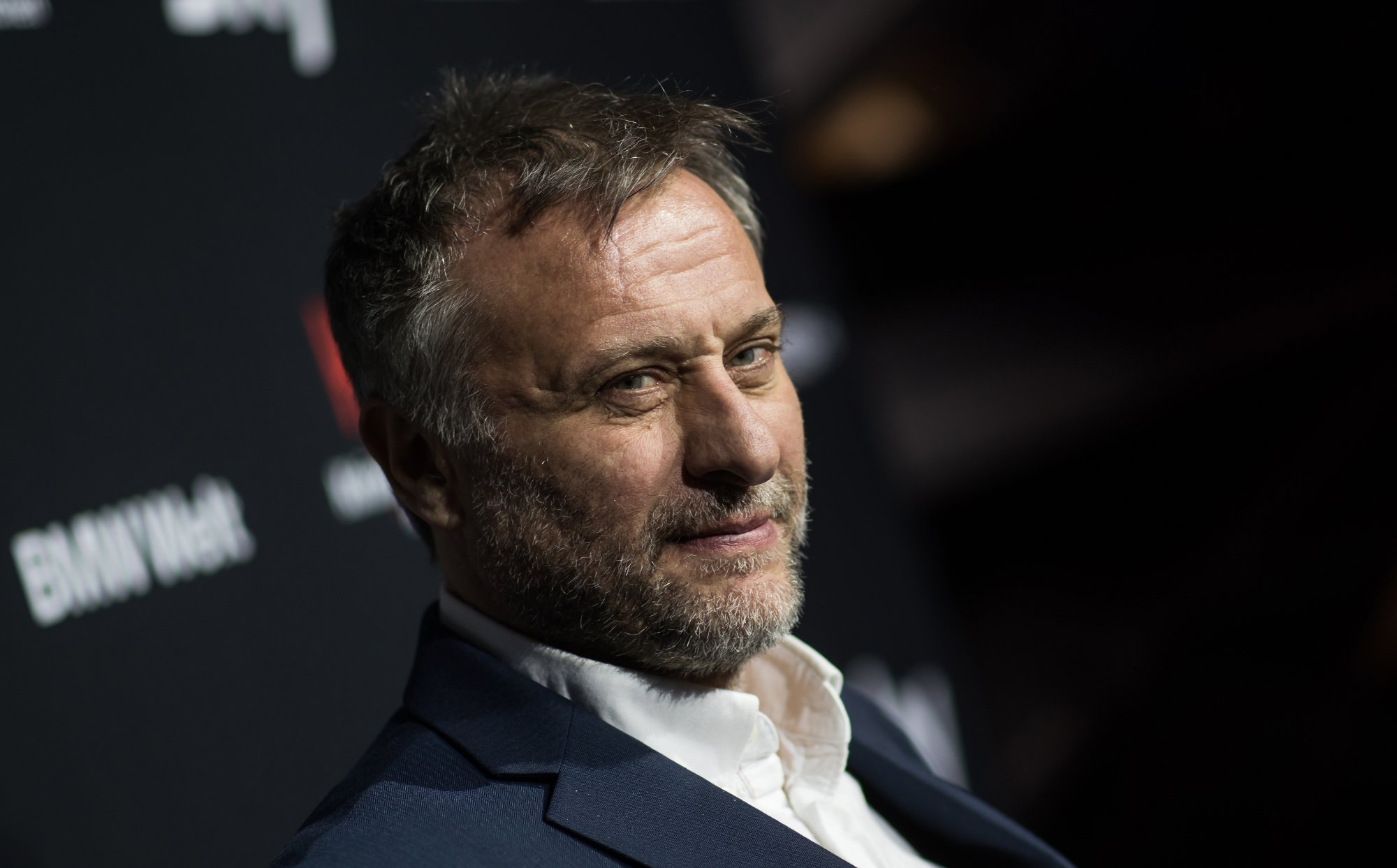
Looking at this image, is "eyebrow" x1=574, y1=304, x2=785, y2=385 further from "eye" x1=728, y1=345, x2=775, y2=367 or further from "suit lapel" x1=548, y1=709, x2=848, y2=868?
"suit lapel" x1=548, y1=709, x2=848, y2=868

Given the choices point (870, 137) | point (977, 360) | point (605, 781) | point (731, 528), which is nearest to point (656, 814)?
point (605, 781)

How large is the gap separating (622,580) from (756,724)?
24 cm

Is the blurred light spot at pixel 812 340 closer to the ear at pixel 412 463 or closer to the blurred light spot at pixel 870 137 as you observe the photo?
the blurred light spot at pixel 870 137

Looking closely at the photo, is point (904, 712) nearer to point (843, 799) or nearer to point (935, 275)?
point (843, 799)

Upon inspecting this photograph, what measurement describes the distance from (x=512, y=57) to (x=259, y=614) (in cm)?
119

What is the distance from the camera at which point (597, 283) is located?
3.88ft

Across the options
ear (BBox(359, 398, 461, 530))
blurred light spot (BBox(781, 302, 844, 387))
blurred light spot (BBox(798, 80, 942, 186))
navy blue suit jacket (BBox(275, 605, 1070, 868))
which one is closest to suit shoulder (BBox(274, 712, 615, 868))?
navy blue suit jacket (BBox(275, 605, 1070, 868))

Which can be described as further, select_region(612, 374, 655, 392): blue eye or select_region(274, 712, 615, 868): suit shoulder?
select_region(612, 374, 655, 392): blue eye

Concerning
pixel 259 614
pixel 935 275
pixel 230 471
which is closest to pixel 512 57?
pixel 230 471

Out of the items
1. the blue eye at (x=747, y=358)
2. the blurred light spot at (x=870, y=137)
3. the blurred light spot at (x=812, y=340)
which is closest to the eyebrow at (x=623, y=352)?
the blue eye at (x=747, y=358)

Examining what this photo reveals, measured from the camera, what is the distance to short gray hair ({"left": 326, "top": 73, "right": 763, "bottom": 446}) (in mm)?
1223

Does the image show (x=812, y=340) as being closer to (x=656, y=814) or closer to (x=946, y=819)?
(x=946, y=819)

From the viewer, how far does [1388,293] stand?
3.41m

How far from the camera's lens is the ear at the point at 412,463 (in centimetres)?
129
